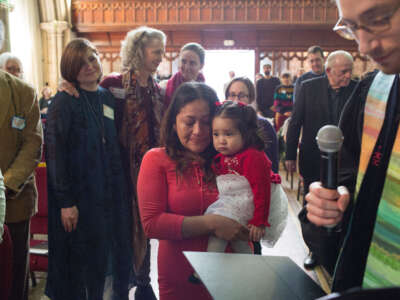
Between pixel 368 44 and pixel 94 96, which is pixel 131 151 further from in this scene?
pixel 368 44

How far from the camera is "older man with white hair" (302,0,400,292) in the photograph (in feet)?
2.52

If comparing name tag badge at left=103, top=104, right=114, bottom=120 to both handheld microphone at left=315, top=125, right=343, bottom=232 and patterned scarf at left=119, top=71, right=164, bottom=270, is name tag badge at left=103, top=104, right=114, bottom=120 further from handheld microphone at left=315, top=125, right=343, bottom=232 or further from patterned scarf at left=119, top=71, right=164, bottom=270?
handheld microphone at left=315, top=125, right=343, bottom=232

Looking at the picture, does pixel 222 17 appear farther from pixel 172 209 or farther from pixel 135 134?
pixel 172 209

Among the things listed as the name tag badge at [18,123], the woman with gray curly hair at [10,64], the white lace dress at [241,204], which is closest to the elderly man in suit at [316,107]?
the white lace dress at [241,204]

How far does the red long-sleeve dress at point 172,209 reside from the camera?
1558 millimetres

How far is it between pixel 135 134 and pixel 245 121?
1.21 m

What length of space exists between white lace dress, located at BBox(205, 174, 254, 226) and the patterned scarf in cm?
121

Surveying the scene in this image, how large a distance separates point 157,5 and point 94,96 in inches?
345

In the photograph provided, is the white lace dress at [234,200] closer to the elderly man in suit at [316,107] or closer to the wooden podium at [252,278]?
the wooden podium at [252,278]

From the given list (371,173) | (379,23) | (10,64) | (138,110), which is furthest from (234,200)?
(10,64)

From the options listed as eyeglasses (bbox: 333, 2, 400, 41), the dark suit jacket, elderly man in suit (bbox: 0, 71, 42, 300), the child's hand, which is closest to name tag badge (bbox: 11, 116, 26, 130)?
elderly man in suit (bbox: 0, 71, 42, 300)

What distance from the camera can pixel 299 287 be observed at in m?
0.90

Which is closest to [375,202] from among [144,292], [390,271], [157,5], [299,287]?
[390,271]

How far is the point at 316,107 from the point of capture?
12.0 ft
